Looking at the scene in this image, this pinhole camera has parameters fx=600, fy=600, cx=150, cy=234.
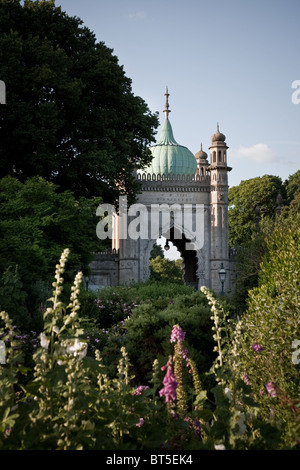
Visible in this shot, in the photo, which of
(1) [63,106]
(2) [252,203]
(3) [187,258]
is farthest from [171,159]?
(1) [63,106]

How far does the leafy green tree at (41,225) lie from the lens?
14.8 metres

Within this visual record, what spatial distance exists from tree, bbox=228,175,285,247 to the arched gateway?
45.6ft

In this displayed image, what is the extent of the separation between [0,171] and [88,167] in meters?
3.02

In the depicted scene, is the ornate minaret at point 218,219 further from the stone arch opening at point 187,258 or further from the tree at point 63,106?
the tree at point 63,106

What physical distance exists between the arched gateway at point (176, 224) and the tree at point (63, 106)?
10.5 metres

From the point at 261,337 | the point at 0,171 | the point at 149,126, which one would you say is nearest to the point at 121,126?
the point at 149,126

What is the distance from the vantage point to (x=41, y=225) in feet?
53.6

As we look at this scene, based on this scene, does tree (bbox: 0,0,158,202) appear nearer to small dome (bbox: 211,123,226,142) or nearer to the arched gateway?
the arched gateway

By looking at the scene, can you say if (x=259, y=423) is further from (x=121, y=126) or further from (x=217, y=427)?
(x=121, y=126)

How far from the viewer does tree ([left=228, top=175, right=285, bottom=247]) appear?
5056cm

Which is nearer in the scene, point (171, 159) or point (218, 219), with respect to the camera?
point (218, 219)

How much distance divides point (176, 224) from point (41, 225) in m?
20.2

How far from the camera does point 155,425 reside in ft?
12.1

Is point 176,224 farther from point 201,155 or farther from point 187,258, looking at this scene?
point 201,155
